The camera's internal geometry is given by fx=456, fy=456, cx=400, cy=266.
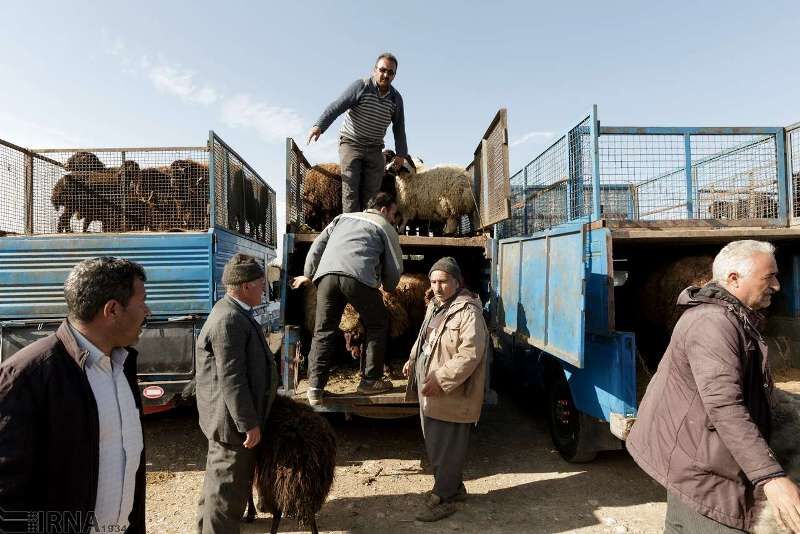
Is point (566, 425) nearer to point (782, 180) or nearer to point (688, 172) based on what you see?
point (688, 172)

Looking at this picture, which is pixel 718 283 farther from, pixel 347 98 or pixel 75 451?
pixel 347 98

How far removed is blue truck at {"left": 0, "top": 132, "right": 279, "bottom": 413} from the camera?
500 cm

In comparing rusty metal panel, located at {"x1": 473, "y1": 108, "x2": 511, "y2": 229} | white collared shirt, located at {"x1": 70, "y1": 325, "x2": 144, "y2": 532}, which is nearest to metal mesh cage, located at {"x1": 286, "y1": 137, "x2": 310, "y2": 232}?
rusty metal panel, located at {"x1": 473, "y1": 108, "x2": 511, "y2": 229}

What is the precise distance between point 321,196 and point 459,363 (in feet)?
12.0

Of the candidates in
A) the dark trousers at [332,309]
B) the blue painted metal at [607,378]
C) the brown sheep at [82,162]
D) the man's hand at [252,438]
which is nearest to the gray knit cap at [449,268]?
the dark trousers at [332,309]

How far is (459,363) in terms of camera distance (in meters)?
3.69

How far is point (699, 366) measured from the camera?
198 centimetres

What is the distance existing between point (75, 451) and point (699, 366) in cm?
245

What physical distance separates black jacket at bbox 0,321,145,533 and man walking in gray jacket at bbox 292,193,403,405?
8.96 feet

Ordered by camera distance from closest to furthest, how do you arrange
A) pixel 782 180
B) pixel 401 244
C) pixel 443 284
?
pixel 443 284
pixel 782 180
pixel 401 244

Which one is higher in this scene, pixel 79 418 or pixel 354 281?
pixel 354 281

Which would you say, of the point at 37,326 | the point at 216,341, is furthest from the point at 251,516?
the point at 37,326

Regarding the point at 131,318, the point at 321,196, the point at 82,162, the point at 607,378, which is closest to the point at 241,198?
the point at 321,196

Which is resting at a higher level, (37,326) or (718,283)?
(718,283)
